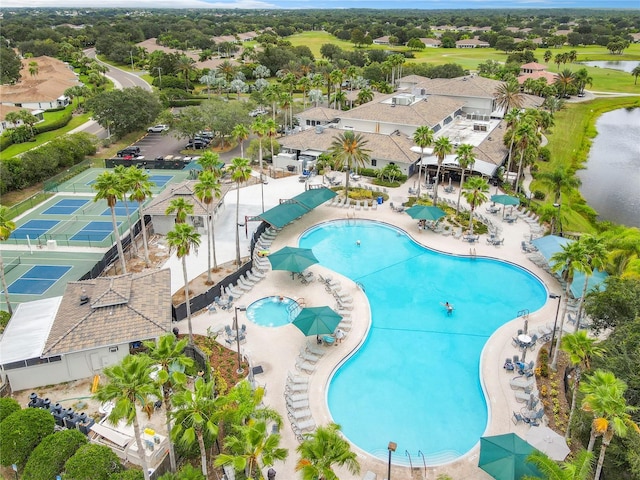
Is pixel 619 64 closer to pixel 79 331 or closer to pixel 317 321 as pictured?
pixel 317 321

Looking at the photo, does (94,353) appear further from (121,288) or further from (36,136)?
(36,136)

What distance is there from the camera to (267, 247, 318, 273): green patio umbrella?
36062 mm

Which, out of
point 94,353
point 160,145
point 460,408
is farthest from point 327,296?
point 160,145

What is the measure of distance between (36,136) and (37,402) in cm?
6826

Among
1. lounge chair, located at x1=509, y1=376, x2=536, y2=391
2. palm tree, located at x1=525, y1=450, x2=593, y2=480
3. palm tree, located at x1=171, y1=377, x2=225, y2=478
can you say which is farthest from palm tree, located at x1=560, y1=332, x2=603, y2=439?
palm tree, located at x1=171, y1=377, x2=225, y2=478

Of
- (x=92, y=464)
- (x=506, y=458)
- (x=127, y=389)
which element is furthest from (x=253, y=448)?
(x=506, y=458)

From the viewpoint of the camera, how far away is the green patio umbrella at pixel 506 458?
64.9ft

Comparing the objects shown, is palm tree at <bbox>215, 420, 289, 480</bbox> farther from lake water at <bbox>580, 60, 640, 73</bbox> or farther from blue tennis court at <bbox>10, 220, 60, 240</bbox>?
lake water at <bbox>580, 60, 640, 73</bbox>

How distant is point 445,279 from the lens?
38531mm

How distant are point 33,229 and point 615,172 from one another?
73.2 meters

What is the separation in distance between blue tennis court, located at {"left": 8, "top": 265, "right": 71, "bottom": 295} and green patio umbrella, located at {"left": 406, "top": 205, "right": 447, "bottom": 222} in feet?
98.9

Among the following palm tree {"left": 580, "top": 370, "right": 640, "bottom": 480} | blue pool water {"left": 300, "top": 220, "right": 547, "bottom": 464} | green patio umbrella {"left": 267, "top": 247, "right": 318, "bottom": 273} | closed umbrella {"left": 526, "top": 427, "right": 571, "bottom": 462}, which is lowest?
blue pool water {"left": 300, "top": 220, "right": 547, "bottom": 464}

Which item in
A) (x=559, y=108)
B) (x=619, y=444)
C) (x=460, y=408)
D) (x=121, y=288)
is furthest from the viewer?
(x=559, y=108)

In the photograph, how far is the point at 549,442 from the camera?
21812 millimetres
